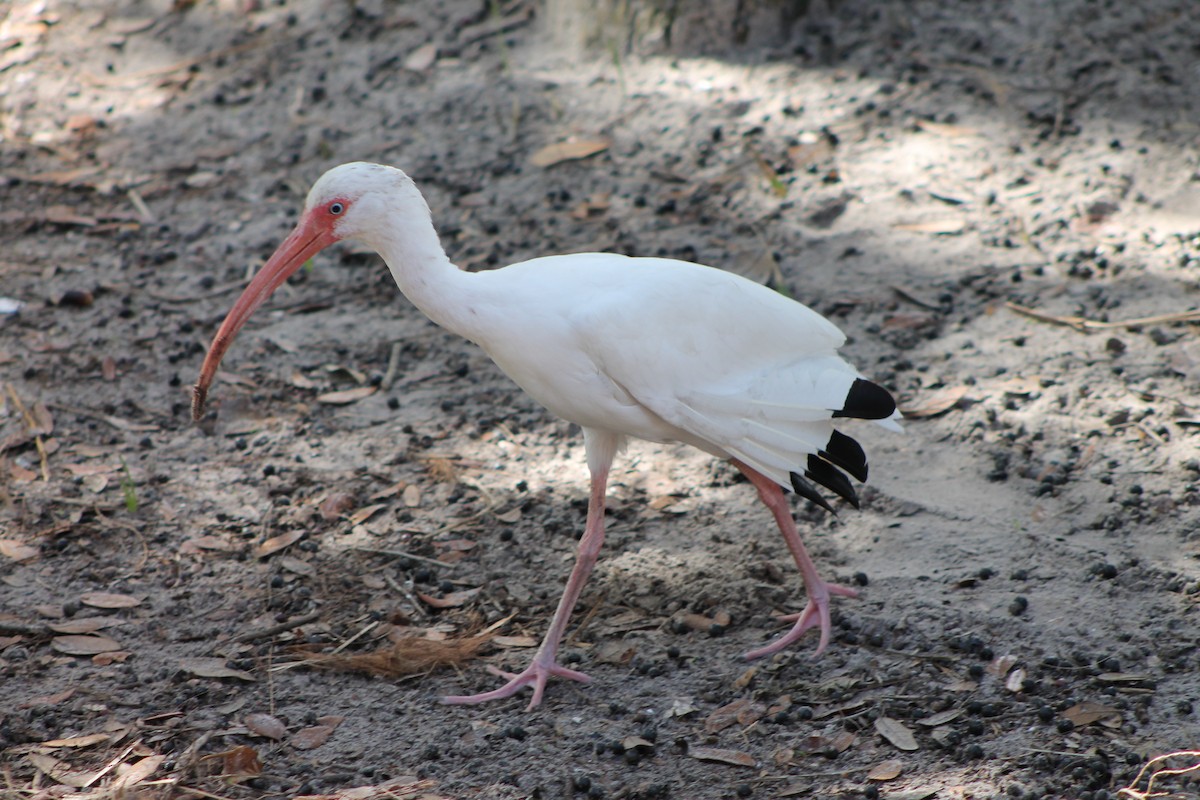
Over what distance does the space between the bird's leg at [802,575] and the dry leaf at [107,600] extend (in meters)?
2.09

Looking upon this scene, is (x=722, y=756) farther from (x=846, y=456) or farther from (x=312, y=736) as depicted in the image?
(x=312, y=736)

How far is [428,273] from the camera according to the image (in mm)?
3447

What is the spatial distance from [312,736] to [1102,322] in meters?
3.68

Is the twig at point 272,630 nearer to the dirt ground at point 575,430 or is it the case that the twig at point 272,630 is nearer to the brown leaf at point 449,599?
the dirt ground at point 575,430

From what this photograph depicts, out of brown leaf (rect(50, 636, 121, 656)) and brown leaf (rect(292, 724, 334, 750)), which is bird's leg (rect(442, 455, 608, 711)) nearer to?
brown leaf (rect(292, 724, 334, 750))

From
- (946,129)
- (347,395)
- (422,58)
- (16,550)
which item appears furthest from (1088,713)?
(422,58)

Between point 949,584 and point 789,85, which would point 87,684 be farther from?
point 789,85

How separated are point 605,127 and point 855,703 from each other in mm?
4116

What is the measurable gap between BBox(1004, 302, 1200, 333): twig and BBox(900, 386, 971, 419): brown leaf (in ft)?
2.03

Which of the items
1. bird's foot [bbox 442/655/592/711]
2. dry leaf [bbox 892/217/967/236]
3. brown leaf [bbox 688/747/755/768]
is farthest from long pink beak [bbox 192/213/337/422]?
dry leaf [bbox 892/217/967/236]

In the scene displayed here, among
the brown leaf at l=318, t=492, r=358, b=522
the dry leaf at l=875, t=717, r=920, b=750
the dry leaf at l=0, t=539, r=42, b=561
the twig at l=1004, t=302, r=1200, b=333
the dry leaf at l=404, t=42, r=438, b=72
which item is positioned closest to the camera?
the dry leaf at l=875, t=717, r=920, b=750

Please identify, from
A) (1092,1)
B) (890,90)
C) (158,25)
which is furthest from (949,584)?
(158,25)

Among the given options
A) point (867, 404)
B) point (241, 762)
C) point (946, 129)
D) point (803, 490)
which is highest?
point (946, 129)

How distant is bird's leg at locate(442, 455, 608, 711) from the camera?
3713 mm
